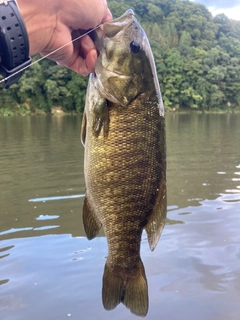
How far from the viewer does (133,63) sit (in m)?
2.08

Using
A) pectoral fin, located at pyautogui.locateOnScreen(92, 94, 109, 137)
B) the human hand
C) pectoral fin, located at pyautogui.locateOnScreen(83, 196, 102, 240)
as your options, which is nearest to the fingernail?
the human hand

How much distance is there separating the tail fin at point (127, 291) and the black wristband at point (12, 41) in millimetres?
1356

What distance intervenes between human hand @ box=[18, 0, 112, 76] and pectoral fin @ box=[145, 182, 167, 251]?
2.87 ft

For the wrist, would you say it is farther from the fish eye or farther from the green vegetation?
the green vegetation

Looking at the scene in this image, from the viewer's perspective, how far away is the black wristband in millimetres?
1758

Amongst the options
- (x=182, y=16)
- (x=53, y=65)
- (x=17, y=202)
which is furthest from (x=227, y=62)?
(x=17, y=202)

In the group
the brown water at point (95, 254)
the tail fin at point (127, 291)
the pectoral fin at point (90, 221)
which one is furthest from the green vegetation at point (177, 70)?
the tail fin at point (127, 291)

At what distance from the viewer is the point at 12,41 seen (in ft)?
5.90

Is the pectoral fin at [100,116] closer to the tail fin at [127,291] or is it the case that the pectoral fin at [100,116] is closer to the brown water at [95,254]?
the tail fin at [127,291]

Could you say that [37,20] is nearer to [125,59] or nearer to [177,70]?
[125,59]

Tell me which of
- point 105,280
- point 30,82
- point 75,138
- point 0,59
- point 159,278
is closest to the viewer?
point 0,59

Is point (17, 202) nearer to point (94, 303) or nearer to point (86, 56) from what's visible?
point (94, 303)

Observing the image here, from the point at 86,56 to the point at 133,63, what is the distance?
0.31 metres

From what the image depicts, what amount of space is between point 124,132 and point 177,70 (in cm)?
6652
